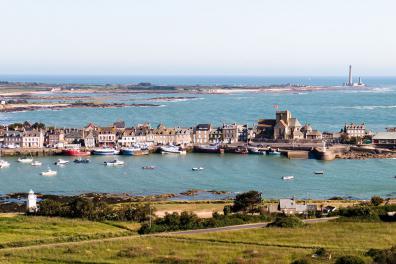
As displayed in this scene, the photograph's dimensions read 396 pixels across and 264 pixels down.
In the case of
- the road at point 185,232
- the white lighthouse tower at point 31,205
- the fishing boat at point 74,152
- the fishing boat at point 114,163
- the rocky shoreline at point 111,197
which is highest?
the road at point 185,232

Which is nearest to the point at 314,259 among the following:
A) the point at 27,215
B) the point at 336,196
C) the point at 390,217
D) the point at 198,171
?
the point at 390,217

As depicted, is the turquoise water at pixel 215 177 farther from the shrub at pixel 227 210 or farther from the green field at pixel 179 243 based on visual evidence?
the green field at pixel 179 243

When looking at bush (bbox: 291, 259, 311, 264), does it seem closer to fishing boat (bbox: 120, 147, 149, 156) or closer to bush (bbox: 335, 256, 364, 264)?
bush (bbox: 335, 256, 364, 264)

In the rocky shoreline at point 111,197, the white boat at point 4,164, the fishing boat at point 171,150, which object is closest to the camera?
the rocky shoreline at point 111,197

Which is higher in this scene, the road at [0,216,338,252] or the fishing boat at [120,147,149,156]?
the road at [0,216,338,252]

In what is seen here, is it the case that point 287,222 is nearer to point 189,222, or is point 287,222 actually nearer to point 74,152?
point 189,222

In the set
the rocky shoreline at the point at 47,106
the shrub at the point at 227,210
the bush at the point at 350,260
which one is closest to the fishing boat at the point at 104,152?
the shrub at the point at 227,210

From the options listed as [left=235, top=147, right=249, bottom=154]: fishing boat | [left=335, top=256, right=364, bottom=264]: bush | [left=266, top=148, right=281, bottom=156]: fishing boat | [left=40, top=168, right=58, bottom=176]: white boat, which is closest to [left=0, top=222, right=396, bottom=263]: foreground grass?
[left=335, top=256, right=364, bottom=264]: bush
